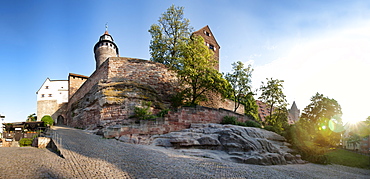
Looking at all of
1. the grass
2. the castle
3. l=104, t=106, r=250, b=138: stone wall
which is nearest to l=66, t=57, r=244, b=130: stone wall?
the castle

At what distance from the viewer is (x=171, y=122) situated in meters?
12.9

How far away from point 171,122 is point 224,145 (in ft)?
12.0

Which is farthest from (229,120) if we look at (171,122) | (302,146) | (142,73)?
(142,73)

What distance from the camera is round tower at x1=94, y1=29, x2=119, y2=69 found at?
39.8m

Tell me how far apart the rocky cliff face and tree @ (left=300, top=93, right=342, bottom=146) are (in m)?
18.8

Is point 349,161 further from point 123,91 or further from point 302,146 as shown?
point 123,91

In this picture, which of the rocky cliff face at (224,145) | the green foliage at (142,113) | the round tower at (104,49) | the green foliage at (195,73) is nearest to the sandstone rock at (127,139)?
the rocky cliff face at (224,145)

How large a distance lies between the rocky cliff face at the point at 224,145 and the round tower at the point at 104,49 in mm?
32731

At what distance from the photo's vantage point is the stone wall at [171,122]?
1173 centimetres

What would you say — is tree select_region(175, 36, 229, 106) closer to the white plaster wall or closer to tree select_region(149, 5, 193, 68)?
tree select_region(149, 5, 193, 68)

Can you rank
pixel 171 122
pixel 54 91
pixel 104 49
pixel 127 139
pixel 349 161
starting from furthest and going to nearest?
pixel 104 49
pixel 54 91
pixel 349 161
pixel 171 122
pixel 127 139

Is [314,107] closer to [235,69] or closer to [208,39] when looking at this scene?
[235,69]

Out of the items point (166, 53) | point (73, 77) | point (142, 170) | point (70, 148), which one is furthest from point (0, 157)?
point (73, 77)

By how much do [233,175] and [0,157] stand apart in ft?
25.0
